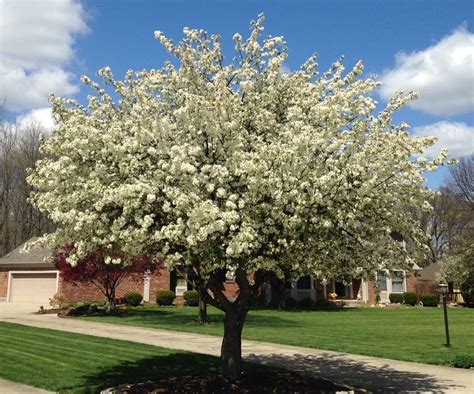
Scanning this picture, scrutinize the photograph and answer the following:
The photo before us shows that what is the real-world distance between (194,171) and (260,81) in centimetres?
288

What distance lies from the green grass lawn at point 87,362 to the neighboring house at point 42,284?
19.9m

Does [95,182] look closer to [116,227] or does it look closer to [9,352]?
[116,227]

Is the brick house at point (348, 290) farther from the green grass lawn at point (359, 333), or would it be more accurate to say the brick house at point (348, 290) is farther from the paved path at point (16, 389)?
the paved path at point (16, 389)

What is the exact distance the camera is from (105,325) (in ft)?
74.1

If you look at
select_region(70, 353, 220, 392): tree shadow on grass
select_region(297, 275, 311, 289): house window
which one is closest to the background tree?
select_region(297, 275, 311, 289): house window

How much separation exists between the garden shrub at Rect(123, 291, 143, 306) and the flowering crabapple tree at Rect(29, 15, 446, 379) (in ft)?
85.1

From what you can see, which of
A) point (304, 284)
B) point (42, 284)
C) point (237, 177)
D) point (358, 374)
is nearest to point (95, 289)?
point (42, 284)

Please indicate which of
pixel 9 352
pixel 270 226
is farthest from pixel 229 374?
pixel 9 352

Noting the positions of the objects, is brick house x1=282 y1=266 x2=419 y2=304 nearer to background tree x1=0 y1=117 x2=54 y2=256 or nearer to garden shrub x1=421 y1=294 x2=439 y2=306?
garden shrub x1=421 y1=294 x2=439 y2=306

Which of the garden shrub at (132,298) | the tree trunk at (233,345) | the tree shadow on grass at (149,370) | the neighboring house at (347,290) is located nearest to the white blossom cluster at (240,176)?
the tree trunk at (233,345)

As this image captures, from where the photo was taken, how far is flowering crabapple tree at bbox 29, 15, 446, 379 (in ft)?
26.4

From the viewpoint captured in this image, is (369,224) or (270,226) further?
(369,224)

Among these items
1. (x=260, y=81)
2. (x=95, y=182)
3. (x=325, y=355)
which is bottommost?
(x=325, y=355)

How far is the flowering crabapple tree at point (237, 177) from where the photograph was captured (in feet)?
26.4
